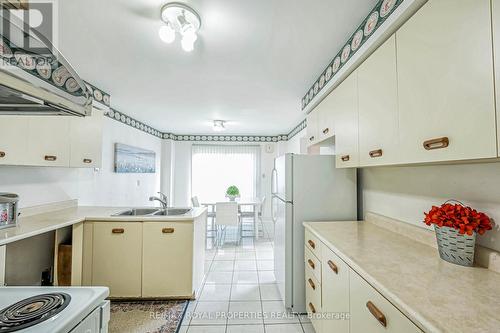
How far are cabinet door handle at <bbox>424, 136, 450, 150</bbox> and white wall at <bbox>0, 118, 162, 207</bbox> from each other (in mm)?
2981

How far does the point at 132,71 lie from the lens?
2.23 metres

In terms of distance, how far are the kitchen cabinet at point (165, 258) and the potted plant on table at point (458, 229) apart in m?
1.86

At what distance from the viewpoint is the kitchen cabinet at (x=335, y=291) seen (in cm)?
117

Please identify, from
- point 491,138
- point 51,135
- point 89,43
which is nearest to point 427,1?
point 491,138

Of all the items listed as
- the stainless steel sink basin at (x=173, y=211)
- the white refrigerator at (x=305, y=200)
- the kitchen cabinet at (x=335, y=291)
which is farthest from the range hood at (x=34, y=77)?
the stainless steel sink basin at (x=173, y=211)

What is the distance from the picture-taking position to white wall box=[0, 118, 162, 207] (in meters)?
2.05

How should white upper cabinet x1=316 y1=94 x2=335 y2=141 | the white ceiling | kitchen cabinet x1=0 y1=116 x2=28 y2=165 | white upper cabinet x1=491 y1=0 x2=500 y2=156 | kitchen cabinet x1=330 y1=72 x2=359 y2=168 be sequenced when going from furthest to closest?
white upper cabinet x1=316 y1=94 x2=335 y2=141, kitchen cabinet x1=0 y1=116 x2=28 y2=165, kitchen cabinet x1=330 y1=72 x2=359 y2=168, the white ceiling, white upper cabinet x1=491 y1=0 x2=500 y2=156

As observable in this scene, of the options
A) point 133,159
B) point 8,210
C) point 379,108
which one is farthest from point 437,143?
point 133,159

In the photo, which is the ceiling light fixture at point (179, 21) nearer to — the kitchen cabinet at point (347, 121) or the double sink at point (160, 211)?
the kitchen cabinet at point (347, 121)

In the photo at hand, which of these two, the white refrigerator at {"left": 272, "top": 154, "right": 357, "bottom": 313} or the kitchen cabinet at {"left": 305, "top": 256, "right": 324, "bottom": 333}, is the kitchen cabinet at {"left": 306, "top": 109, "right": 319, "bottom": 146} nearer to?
the white refrigerator at {"left": 272, "top": 154, "right": 357, "bottom": 313}

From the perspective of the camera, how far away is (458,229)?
0.98 meters

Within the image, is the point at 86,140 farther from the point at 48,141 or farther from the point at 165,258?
the point at 165,258

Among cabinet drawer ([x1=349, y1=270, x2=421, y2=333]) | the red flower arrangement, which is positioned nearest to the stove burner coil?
cabinet drawer ([x1=349, y1=270, x2=421, y2=333])

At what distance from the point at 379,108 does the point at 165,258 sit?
2.13m
